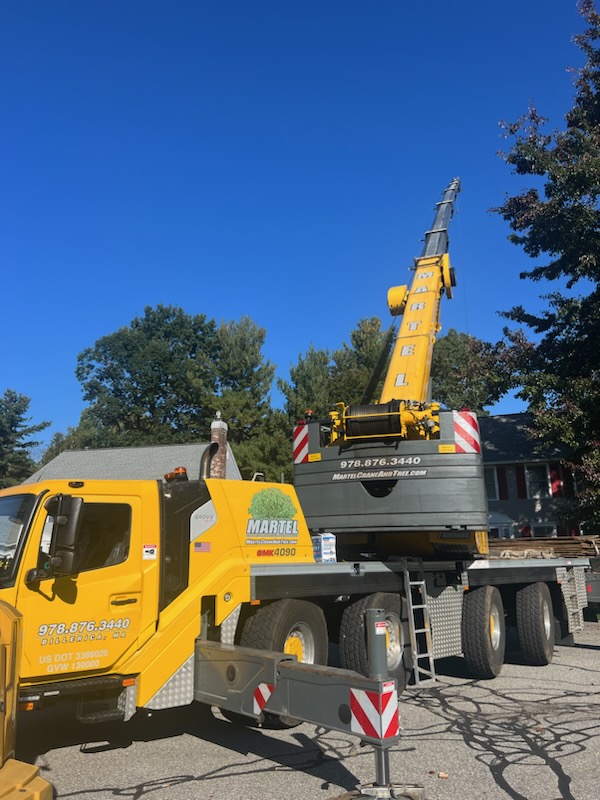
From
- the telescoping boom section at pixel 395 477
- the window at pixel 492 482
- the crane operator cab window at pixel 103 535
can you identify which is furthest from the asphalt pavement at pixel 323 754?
the window at pixel 492 482

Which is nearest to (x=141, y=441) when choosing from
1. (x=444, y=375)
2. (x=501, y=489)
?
(x=444, y=375)

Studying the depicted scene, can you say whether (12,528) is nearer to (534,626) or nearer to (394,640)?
(394,640)

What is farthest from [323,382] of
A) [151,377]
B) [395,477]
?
[395,477]

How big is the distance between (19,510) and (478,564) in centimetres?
602

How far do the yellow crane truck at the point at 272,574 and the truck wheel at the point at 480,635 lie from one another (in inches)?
1.0

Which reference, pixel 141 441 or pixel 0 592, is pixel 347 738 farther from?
pixel 141 441

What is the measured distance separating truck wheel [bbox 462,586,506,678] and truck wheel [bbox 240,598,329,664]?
3017 mm

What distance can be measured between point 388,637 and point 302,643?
1298 millimetres

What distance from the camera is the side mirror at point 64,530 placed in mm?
4871

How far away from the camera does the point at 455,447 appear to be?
26.0ft

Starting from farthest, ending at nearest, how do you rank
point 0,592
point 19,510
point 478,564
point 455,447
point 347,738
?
→ point 478,564, point 455,447, point 347,738, point 19,510, point 0,592

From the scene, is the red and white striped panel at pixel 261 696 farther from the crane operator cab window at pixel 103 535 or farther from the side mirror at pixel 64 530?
the side mirror at pixel 64 530

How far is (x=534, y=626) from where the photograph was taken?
10031 mm

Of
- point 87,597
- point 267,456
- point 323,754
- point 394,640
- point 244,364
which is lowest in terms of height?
point 323,754
